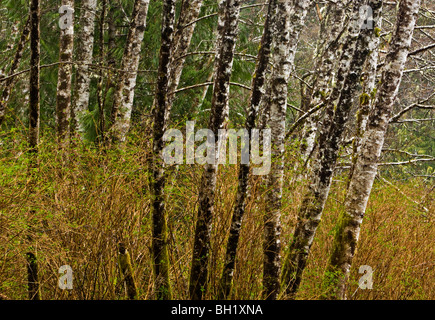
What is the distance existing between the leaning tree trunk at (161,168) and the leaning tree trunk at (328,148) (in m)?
1.70

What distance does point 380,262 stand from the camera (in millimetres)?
7500

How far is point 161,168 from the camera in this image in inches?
187

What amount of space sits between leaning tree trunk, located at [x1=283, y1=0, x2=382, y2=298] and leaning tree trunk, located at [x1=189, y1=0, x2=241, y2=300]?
1321 millimetres

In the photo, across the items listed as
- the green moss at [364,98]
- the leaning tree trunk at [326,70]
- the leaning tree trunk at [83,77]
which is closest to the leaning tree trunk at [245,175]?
the green moss at [364,98]

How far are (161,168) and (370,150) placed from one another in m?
2.65

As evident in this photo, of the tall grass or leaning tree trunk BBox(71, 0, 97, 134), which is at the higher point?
leaning tree trunk BBox(71, 0, 97, 134)

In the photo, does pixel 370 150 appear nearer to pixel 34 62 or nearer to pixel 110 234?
pixel 110 234

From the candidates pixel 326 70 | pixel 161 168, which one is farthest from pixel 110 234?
pixel 326 70

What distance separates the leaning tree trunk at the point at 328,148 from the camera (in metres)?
5.43

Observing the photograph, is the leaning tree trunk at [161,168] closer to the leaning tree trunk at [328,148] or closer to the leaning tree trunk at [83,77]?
the leaning tree trunk at [328,148]

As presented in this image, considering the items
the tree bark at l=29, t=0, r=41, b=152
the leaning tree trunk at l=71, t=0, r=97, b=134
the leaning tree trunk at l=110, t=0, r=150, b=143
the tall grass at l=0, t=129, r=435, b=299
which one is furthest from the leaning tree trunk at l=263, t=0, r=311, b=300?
the leaning tree trunk at l=71, t=0, r=97, b=134

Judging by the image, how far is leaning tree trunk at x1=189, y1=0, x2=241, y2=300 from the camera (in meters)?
4.66

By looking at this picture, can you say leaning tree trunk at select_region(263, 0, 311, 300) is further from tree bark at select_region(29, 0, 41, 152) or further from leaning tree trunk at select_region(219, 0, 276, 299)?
tree bark at select_region(29, 0, 41, 152)
